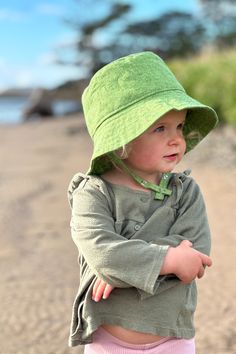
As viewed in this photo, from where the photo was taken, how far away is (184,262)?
1.72m

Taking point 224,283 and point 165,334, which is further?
point 224,283

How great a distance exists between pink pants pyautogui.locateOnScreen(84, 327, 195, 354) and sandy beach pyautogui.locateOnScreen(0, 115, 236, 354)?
4.06ft

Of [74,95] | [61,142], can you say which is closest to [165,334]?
[61,142]

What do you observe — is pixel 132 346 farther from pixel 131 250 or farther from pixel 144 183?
pixel 144 183

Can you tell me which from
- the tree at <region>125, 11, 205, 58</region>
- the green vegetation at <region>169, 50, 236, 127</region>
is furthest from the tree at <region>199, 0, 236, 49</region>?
the green vegetation at <region>169, 50, 236, 127</region>

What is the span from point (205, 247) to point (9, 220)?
4.30m

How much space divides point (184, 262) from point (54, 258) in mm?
2972

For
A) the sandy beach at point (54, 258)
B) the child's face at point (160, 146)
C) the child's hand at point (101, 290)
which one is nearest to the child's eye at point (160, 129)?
the child's face at point (160, 146)

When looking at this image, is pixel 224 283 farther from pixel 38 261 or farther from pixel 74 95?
pixel 74 95

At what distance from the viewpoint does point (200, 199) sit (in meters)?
1.90

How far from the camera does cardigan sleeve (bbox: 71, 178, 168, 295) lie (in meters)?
1.69

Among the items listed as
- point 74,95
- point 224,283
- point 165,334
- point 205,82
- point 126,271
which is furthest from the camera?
point 74,95

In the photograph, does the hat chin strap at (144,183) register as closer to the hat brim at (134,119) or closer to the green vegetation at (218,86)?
A: the hat brim at (134,119)

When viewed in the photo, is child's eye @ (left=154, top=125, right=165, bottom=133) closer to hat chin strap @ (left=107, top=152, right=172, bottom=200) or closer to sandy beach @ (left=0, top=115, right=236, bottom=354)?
hat chin strap @ (left=107, top=152, right=172, bottom=200)
